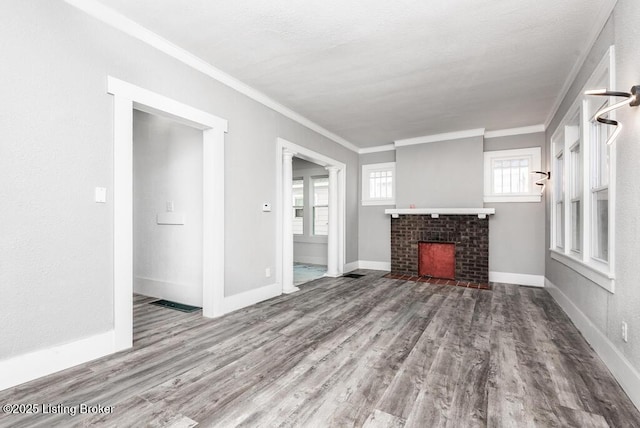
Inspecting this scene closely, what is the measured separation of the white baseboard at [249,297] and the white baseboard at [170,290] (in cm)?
48

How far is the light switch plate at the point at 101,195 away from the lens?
2.30 m

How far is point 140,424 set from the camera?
156cm

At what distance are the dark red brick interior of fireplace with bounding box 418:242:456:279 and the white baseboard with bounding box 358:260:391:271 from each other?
81 centimetres

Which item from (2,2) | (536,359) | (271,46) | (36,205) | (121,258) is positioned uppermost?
(271,46)

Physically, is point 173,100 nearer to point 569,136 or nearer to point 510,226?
point 569,136

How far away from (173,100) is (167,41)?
522 millimetres

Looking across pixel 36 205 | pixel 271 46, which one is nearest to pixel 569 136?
pixel 271 46

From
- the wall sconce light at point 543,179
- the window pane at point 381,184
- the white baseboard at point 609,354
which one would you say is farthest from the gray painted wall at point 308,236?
the white baseboard at point 609,354

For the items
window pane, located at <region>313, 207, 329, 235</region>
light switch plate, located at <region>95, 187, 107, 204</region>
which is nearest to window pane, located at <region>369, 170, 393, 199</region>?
window pane, located at <region>313, 207, 329, 235</region>

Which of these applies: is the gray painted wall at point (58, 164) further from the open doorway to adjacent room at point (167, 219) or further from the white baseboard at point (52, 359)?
the open doorway to adjacent room at point (167, 219)

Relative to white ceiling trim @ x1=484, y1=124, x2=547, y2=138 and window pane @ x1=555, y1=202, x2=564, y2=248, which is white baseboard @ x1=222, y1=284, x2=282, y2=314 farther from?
white ceiling trim @ x1=484, y1=124, x2=547, y2=138

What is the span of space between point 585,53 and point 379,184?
4.03m

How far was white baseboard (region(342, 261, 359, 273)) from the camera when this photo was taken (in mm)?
6085

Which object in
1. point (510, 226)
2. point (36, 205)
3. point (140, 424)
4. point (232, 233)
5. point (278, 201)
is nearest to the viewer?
point (140, 424)
